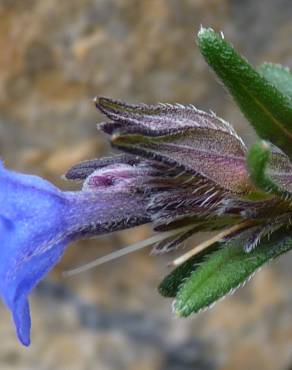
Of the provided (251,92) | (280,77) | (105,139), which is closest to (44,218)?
(251,92)

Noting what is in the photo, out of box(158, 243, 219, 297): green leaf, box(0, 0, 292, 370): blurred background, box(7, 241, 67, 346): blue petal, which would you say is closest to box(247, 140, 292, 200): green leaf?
box(158, 243, 219, 297): green leaf

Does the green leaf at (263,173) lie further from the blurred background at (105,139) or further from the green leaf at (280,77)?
the blurred background at (105,139)

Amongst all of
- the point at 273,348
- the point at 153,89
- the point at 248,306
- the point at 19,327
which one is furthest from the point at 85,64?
the point at 19,327

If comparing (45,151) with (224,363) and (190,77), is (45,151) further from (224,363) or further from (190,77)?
(224,363)

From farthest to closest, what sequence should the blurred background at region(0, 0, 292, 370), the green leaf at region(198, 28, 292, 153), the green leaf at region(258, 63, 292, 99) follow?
the blurred background at region(0, 0, 292, 370), the green leaf at region(258, 63, 292, 99), the green leaf at region(198, 28, 292, 153)

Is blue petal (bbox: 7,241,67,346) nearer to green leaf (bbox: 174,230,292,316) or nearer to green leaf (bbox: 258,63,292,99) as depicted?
green leaf (bbox: 174,230,292,316)

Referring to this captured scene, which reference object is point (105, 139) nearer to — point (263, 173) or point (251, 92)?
point (251, 92)
